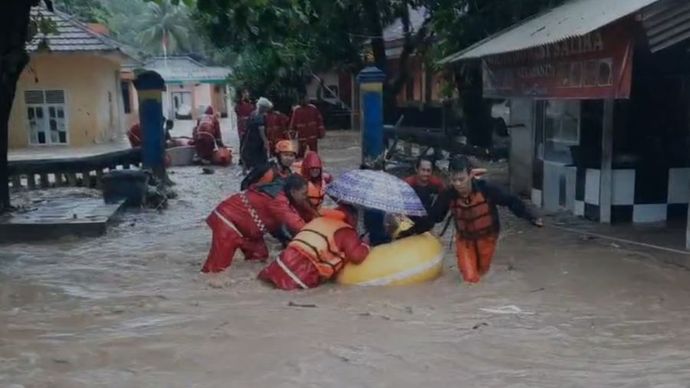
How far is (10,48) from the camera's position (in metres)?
11.2

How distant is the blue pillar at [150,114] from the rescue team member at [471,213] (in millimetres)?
7857

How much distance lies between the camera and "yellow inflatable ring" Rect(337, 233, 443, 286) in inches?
291

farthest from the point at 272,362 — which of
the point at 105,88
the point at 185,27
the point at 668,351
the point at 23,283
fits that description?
the point at 185,27

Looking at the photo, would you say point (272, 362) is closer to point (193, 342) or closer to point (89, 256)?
point (193, 342)

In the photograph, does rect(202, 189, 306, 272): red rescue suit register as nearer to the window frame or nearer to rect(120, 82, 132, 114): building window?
the window frame

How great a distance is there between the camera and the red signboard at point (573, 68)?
789 cm

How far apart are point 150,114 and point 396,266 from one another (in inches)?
323

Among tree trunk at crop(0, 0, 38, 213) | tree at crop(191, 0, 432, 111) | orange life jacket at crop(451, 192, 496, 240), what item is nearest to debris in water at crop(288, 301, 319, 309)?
orange life jacket at crop(451, 192, 496, 240)

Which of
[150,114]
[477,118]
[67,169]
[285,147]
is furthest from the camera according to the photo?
[477,118]

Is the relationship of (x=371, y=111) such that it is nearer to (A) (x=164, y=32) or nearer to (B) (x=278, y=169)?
(B) (x=278, y=169)

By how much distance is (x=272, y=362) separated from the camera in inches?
221

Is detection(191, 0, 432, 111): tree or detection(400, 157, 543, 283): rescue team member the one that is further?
detection(191, 0, 432, 111): tree

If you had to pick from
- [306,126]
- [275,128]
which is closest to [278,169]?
[306,126]

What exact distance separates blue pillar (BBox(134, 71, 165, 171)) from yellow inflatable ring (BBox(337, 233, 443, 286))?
7857mm
